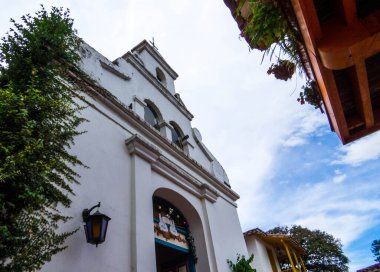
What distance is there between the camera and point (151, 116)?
335 inches

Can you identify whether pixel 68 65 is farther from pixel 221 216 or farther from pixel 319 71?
pixel 221 216

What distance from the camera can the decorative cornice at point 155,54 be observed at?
1026 centimetres

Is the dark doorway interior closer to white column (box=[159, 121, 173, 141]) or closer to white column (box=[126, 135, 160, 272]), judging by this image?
white column (box=[126, 135, 160, 272])

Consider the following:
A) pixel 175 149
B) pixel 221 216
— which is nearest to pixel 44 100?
pixel 175 149

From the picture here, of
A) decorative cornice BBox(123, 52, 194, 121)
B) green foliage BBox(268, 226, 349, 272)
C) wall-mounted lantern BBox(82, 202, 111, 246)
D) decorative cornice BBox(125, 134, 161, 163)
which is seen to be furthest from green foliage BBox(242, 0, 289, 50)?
green foliage BBox(268, 226, 349, 272)

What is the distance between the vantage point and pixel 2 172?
8.46ft

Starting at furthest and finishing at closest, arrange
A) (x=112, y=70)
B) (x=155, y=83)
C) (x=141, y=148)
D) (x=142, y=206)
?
(x=155, y=83) → (x=112, y=70) → (x=141, y=148) → (x=142, y=206)

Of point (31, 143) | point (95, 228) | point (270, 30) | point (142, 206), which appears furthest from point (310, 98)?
point (142, 206)

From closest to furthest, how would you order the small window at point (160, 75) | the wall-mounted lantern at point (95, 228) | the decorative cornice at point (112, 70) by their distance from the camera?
the wall-mounted lantern at point (95, 228), the decorative cornice at point (112, 70), the small window at point (160, 75)

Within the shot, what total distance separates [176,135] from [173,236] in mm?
3546

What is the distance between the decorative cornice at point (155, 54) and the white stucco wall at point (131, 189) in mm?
2066

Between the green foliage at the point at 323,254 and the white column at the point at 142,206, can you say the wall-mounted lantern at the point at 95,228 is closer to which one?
the white column at the point at 142,206

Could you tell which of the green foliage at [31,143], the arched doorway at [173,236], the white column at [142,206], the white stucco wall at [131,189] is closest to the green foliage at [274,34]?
the green foliage at [31,143]

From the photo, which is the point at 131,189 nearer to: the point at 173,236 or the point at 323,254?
the point at 173,236
